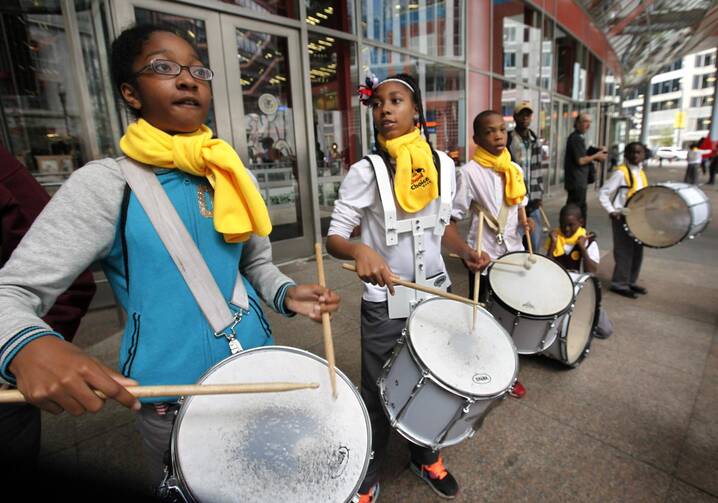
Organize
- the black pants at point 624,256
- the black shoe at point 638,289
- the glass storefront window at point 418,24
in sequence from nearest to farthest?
1. the black pants at point 624,256
2. the black shoe at point 638,289
3. the glass storefront window at point 418,24

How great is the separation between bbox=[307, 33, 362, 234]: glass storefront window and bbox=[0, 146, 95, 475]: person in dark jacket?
186 inches

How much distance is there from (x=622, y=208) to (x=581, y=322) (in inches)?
71.2

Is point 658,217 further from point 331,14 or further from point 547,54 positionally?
point 547,54

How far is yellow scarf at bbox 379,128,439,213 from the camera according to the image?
1730 millimetres

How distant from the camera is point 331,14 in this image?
18.9 feet

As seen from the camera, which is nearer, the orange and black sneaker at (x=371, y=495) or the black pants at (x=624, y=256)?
the orange and black sneaker at (x=371, y=495)

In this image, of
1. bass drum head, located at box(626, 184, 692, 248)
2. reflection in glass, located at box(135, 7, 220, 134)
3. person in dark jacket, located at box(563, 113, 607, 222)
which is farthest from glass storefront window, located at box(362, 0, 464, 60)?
bass drum head, located at box(626, 184, 692, 248)

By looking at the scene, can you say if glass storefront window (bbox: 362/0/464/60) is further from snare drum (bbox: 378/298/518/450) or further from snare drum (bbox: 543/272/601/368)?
snare drum (bbox: 378/298/518/450)

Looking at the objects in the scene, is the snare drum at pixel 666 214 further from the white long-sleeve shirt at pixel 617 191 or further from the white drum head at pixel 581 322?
the white drum head at pixel 581 322

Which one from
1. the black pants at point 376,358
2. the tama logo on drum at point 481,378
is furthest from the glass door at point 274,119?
the tama logo on drum at point 481,378

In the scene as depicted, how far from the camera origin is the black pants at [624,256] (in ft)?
14.0

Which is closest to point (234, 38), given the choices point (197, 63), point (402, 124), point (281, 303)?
point (402, 124)

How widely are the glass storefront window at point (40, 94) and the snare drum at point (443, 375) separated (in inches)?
158

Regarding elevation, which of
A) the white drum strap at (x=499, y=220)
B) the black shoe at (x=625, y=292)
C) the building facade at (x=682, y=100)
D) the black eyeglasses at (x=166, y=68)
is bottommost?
the black shoe at (x=625, y=292)
